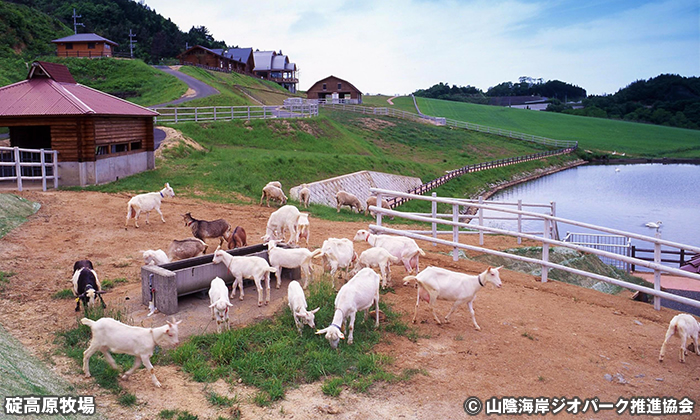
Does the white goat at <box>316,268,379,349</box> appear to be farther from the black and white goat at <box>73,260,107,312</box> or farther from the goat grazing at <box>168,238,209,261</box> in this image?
the goat grazing at <box>168,238,209,261</box>

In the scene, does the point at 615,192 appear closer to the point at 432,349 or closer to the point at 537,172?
the point at 537,172

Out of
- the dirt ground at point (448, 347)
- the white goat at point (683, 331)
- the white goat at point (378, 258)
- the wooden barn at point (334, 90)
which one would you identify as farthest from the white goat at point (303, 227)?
the wooden barn at point (334, 90)

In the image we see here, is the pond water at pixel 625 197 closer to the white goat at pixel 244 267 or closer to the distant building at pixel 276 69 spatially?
the white goat at pixel 244 267

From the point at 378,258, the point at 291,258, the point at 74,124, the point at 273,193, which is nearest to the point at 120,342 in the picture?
the point at 291,258

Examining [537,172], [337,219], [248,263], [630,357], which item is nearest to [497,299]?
[630,357]

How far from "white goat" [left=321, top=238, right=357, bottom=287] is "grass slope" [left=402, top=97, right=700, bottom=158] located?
74209 millimetres

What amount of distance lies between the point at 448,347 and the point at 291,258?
3.37 m

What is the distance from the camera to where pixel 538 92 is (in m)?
A: 176

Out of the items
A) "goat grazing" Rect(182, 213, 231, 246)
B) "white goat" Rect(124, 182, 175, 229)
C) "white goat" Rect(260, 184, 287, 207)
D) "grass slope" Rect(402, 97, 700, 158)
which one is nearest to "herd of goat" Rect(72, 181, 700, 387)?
"goat grazing" Rect(182, 213, 231, 246)

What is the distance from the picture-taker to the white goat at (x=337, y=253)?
9.30m

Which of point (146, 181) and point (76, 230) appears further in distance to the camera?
point (146, 181)

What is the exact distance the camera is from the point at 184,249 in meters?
10.4

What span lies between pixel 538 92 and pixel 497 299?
593ft

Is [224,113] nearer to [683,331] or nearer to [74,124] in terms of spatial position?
[74,124]
